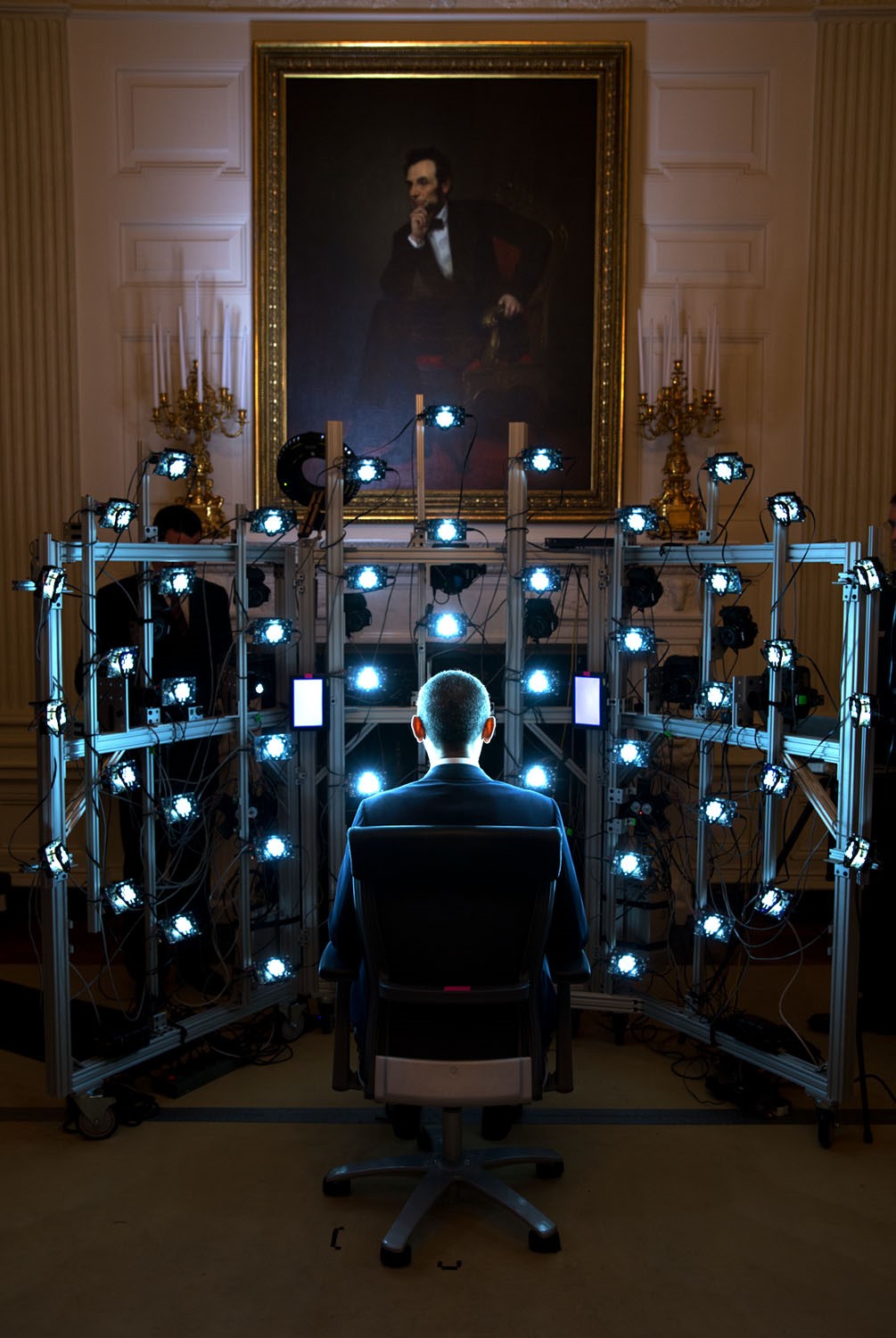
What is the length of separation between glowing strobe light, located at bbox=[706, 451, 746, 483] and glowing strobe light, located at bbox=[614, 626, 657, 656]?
0.59 meters

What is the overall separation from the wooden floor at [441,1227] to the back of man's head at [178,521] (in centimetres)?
212

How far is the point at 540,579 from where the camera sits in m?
3.91

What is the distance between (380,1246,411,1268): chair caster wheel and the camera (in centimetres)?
262

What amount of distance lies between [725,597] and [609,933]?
6.05ft

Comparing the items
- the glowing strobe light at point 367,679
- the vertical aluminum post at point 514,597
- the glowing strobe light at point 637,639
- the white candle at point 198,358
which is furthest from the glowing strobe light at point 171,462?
the white candle at point 198,358

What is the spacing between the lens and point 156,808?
3535 millimetres

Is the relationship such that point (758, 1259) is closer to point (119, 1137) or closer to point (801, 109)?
point (119, 1137)

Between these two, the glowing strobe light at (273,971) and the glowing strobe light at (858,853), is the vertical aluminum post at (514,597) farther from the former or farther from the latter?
the glowing strobe light at (858,853)

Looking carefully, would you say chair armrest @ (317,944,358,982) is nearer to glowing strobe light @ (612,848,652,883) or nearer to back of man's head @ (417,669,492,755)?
back of man's head @ (417,669,492,755)

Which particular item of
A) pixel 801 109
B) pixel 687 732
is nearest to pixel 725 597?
pixel 687 732

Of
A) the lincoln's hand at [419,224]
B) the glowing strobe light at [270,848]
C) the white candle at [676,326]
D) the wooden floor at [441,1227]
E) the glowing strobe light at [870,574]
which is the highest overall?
the lincoln's hand at [419,224]

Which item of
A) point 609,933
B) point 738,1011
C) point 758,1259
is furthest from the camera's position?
point 609,933

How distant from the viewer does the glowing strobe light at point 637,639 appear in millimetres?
3902

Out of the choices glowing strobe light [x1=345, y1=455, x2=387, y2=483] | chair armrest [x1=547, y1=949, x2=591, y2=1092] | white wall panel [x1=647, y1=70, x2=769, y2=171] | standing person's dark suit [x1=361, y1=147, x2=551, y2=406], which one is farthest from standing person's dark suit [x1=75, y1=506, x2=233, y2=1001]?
white wall panel [x1=647, y1=70, x2=769, y2=171]
